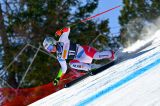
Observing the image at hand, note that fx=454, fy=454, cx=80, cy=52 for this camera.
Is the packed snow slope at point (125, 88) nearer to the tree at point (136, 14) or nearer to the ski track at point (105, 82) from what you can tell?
the ski track at point (105, 82)

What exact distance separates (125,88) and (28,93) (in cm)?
568

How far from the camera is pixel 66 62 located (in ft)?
37.7

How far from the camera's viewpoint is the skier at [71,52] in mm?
11062

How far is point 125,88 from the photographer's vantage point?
25.4ft

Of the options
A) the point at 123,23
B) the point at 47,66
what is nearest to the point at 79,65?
the point at 47,66

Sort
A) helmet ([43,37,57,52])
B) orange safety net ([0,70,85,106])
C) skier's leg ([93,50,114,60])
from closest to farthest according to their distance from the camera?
1. helmet ([43,37,57,52])
2. skier's leg ([93,50,114,60])
3. orange safety net ([0,70,85,106])

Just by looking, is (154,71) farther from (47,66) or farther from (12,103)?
(47,66)

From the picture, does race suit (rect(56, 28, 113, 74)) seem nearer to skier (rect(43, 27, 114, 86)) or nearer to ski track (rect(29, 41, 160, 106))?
skier (rect(43, 27, 114, 86))

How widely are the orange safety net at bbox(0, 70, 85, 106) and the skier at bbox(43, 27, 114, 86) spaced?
1468mm

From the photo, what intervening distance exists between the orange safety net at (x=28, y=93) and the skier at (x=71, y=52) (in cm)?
147

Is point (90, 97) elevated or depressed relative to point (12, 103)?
elevated

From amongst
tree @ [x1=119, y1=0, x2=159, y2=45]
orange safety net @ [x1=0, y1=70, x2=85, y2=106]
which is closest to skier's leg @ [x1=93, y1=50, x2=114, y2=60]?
orange safety net @ [x1=0, y1=70, x2=85, y2=106]

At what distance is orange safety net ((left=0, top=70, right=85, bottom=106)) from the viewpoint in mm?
12703

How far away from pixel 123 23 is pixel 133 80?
25.3 m
